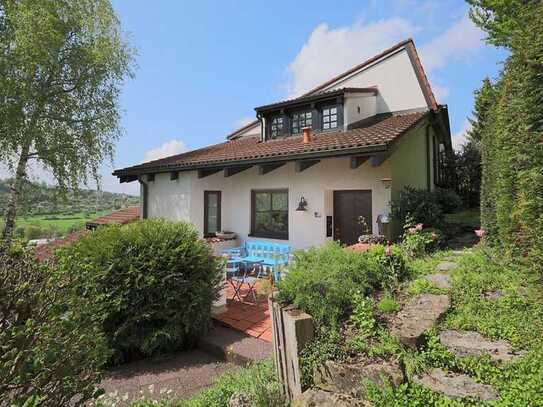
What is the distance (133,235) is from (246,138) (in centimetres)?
1026

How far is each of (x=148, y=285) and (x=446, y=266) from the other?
460 cm

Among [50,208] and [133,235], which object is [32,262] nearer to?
[133,235]

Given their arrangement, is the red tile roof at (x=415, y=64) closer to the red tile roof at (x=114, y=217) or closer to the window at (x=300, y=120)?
the window at (x=300, y=120)

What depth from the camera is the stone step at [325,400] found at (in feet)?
7.58

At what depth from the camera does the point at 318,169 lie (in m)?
8.72

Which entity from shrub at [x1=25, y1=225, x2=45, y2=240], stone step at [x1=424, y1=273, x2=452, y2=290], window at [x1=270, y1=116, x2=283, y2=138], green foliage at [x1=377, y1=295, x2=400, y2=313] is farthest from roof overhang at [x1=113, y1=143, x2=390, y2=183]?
green foliage at [x1=377, y1=295, x2=400, y2=313]

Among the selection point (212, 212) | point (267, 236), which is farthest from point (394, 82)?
point (212, 212)

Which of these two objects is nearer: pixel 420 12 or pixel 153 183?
pixel 420 12

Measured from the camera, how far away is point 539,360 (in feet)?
7.22

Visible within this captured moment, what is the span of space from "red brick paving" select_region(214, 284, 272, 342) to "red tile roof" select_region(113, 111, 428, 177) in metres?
3.70

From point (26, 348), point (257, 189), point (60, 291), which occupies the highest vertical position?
point (257, 189)

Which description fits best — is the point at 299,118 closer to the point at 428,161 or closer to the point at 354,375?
the point at 428,161

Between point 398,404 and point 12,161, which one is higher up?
point 12,161

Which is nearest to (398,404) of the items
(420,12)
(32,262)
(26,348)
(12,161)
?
(26,348)
